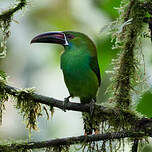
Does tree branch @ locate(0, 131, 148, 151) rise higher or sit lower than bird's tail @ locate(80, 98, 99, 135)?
lower

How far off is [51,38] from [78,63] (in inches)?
12.8

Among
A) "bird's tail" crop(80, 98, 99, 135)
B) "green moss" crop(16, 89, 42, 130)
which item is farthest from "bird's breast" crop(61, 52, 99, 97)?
"green moss" crop(16, 89, 42, 130)

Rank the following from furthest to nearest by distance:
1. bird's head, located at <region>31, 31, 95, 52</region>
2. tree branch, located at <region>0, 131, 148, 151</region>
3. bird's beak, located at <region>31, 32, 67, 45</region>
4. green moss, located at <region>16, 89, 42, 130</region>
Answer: bird's head, located at <region>31, 31, 95, 52</region> < bird's beak, located at <region>31, 32, 67, 45</region> < green moss, located at <region>16, 89, 42, 130</region> < tree branch, located at <region>0, 131, 148, 151</region>

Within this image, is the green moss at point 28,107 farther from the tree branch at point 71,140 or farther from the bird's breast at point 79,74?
the bird's breast at point 79,74

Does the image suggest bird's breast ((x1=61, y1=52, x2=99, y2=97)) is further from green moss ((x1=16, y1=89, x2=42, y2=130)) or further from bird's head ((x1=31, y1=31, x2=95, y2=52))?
green moss ((x1=16, y1=89, x2=42, y2=130))

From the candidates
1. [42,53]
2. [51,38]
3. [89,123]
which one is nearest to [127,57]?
[89,123]

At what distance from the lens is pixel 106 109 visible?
2.82 m

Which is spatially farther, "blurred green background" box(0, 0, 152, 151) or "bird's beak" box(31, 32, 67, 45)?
"blurred green background" box(0, 0, 152, 151)

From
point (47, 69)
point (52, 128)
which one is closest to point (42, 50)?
point (47, 69)

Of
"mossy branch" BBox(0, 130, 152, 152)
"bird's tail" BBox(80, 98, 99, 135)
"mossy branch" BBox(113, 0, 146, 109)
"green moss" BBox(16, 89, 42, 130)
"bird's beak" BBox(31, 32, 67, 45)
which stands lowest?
"mossy branch" BBox(0, 130, 152, 152)

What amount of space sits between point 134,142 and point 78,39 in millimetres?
1321

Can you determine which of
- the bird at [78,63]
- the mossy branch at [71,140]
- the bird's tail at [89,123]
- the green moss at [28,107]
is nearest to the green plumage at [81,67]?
the bird at [78,63]

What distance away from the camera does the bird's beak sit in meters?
3.58

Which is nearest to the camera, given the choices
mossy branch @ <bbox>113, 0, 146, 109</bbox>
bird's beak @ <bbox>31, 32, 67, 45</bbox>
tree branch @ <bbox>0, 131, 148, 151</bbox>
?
tree branch @ <bbox>0, 131, 148, 151</bbox>
